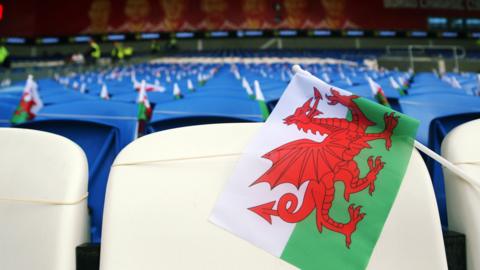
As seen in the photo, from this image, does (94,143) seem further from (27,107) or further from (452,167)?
(452,167)

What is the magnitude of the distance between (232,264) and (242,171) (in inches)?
6.0

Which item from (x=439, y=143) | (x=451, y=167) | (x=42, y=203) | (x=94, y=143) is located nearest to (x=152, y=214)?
(x=42, y=203)

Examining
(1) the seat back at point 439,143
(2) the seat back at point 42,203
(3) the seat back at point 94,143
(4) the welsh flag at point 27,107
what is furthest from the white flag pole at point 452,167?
(4) the welsh flag at point 27,107

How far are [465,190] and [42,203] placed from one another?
2.36 feet

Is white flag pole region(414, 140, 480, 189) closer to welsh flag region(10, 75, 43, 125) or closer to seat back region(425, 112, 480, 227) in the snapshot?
seat back region(425, 112, 480, 227)

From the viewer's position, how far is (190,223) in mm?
635

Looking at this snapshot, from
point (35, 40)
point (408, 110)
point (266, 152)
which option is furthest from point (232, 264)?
point (35, 40)

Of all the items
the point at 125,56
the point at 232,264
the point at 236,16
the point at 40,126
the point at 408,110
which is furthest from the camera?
the point at 236,16

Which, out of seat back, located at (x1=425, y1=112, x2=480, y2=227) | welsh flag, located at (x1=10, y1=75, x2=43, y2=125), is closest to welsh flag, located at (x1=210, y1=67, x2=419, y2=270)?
seat back, located at (x1=425, y1=112, x2=480, y2=227)

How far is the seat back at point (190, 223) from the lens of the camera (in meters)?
0.62

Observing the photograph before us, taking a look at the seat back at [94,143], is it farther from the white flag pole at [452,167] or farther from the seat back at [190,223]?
the white flag pole at [452,167]

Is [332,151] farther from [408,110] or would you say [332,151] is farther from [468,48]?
[468,48]

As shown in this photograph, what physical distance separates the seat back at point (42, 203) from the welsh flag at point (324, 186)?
0.78 feet

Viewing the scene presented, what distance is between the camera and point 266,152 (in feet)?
2.20
